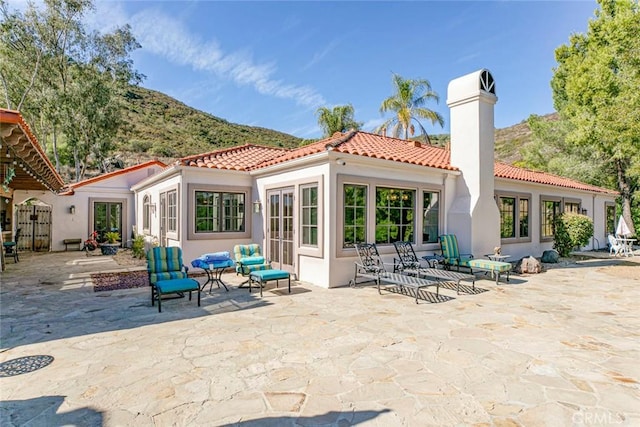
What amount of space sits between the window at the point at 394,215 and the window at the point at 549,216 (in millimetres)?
7678

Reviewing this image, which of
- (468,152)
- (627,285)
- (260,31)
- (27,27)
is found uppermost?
(27,27)

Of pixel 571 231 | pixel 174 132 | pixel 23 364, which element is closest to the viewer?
pixel 23 364

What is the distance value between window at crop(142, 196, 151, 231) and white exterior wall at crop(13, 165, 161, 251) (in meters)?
2.95

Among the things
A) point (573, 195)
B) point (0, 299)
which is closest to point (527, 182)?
point (573, 195)

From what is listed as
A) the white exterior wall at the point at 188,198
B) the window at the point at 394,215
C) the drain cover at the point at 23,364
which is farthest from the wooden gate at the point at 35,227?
the window at the point at 394,215

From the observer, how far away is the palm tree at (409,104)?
76.1ft

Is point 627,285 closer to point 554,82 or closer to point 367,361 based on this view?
point 367,361

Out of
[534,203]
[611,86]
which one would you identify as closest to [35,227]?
[534,203]

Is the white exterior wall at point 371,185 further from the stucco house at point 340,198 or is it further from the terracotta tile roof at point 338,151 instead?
the terracotta tile roof at point 338,151

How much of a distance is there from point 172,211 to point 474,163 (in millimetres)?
9629

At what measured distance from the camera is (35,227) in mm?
16781

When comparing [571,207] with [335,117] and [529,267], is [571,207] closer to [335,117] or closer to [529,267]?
[529,267]

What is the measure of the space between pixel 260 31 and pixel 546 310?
14.3m

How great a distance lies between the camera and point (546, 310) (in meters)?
6.12
